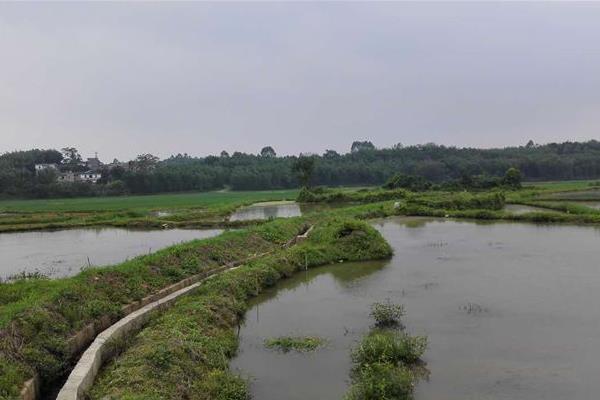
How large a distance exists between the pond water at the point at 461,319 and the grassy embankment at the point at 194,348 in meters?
0.42

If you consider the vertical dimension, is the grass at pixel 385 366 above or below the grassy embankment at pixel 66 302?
below

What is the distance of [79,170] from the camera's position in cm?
8881

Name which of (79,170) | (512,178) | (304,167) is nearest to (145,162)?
(79,170)

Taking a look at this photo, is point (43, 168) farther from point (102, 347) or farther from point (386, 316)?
point (386, 316)

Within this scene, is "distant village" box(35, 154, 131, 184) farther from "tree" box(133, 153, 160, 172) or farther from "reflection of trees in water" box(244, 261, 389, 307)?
"reflection of trees in water" box(244, 261, 389, 307)

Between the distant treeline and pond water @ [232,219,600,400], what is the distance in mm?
54723

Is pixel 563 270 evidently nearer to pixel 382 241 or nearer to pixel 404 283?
pixel 404 283

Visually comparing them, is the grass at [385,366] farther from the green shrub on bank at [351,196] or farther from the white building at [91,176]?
the white building at [91,176]

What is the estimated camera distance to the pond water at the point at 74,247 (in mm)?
17922

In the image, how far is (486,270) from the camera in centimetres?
1498

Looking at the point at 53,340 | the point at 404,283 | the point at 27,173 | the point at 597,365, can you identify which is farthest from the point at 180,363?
the point at 27,173

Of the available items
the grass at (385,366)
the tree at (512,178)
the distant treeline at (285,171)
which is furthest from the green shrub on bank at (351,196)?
the grass at (385,366)

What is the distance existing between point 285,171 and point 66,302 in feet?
241

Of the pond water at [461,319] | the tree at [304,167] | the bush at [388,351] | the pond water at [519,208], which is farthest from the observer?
the tree at [304,167]
